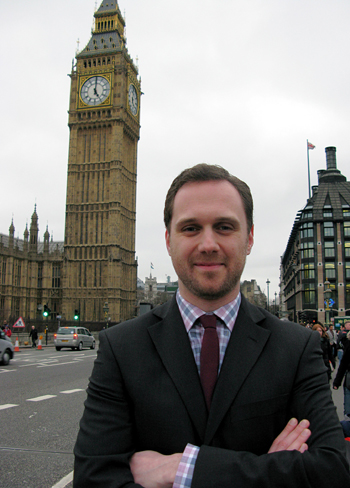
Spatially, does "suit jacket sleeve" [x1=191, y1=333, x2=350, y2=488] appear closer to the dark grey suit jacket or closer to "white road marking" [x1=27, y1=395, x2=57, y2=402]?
the dark grey suit jacket

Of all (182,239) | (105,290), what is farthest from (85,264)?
(182,239)

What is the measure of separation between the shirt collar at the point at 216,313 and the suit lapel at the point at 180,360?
3cm

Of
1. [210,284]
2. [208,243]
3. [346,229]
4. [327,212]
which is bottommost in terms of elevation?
[210,284]

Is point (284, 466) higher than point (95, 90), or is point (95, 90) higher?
point (95, 90)

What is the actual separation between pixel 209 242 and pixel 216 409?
25.5 inches

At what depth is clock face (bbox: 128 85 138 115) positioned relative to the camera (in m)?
62.9

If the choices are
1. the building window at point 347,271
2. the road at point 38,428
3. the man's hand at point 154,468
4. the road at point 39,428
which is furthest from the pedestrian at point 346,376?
the building window at point 347,271

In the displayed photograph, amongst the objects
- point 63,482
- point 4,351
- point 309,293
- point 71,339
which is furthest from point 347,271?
point 63,482

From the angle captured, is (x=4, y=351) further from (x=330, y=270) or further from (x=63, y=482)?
(x=330, y=270)

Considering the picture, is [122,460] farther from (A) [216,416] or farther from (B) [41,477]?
(B) [41,477]

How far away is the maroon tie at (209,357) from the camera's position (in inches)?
71.0

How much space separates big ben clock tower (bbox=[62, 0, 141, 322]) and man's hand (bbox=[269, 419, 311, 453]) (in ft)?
184

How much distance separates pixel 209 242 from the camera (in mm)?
1870

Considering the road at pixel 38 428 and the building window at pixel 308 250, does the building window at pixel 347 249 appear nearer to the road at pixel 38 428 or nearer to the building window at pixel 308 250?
the building window at pixel 308 250
